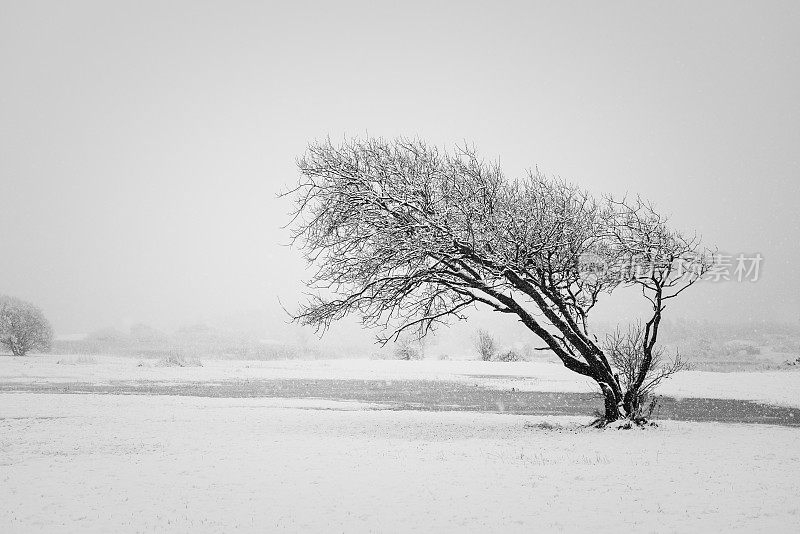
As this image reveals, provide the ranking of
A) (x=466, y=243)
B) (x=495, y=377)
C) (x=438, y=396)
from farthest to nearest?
(x=495, y=377) → (x=438, y=396) → (x=466, y=243)

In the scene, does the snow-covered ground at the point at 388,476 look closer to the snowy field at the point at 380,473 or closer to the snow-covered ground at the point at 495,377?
the snowy field at the point at 380,473

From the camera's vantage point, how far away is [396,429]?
17922mm

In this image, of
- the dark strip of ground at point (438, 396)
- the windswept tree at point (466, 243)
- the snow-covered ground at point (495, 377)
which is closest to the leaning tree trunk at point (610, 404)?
the windswept tree at point (466, 243)

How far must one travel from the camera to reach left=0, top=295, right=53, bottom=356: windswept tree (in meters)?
61.7

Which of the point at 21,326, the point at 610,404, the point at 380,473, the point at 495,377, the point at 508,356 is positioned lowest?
the point at 495,377

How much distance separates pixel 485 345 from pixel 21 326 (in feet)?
175

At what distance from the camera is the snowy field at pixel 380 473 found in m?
8.34

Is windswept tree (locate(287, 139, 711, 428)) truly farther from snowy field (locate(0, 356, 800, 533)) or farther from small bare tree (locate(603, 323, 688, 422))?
snowy field (locate(0, 356, 800, 533))

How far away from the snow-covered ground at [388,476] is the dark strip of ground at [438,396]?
4.67 meters

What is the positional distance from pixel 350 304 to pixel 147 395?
16.0 metres

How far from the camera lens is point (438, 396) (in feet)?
102

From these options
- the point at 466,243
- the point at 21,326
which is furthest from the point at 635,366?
the point at 21,326

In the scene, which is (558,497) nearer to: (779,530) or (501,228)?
(779,530)

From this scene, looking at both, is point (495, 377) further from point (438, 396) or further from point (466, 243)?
point (466, 243)
